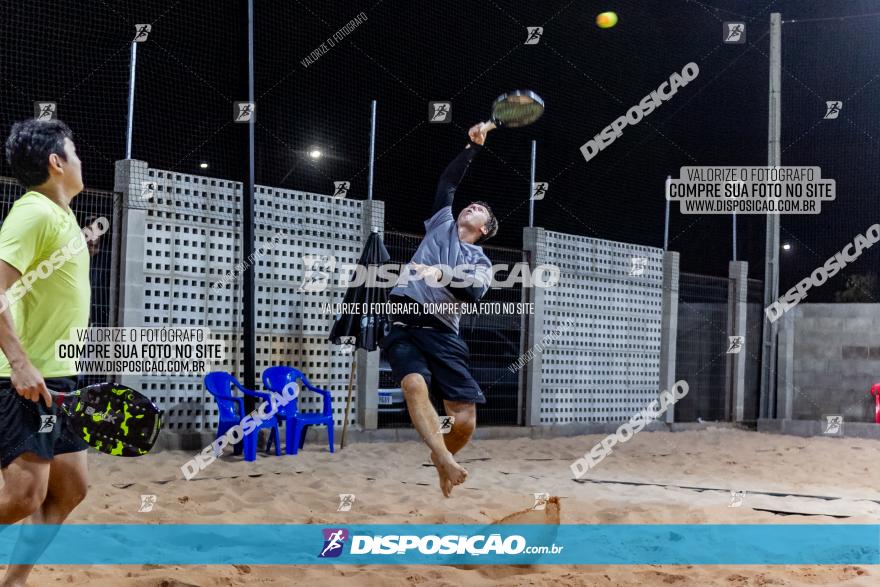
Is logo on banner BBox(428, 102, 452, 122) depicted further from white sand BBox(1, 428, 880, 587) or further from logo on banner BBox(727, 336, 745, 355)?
logo on banner BBox(727, 336, 745, 355)

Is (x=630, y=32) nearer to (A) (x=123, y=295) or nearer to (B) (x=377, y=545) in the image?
(A) (x=123, y=295)

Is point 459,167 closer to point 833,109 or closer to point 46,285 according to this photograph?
point 46,285

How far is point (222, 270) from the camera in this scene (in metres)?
7.25

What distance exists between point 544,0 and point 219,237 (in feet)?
17.2

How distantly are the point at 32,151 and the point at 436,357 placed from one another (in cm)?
207

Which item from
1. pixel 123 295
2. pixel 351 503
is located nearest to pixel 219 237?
pixel 123 295

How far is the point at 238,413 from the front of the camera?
696 centimetres

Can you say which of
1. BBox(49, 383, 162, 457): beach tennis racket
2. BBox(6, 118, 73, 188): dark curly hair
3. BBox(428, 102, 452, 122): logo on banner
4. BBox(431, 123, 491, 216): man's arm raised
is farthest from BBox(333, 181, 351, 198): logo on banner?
BBox(6, 118, 73, 188): dark curly hair

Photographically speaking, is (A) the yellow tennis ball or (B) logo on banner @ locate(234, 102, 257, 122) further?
(A) the yellow tennis ball

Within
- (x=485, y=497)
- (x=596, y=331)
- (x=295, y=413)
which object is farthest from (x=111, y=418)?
(x=596, y=331)

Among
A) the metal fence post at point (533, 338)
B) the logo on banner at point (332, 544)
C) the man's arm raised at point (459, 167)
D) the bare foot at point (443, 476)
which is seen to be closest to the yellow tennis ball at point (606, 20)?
the metal fence post at point (533, 338)

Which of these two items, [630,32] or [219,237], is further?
[630,32]

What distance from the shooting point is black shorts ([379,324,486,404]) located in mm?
3986

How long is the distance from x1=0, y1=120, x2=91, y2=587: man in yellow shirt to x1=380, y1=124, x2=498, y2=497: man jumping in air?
5.30 ft
